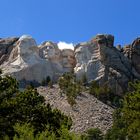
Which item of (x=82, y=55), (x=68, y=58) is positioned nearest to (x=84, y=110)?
(x=82, y=55)

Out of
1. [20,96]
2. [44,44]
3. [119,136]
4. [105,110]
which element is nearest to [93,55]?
[44,44]

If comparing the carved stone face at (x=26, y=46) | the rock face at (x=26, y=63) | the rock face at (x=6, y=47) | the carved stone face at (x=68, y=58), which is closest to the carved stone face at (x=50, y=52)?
the carved stone face at (x=68, y=58)

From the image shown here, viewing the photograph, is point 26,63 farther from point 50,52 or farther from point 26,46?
point 50,52

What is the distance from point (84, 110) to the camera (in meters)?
83.9

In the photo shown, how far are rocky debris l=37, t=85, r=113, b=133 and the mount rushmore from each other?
8712 millimetres

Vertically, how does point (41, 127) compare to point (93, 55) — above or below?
below

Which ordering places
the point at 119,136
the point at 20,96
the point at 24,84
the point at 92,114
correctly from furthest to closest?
the point at 24,84, the point at 92,114, the point at 119,136, the point at 20,96

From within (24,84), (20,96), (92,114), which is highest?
(24,84)

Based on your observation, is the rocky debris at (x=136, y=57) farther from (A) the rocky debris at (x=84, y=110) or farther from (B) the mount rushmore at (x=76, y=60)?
(A) the rocky debris at (x=84, y=110)

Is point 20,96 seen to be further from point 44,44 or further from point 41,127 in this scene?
point 44,44

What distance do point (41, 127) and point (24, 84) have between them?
201ft

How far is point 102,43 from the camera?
4151 inches

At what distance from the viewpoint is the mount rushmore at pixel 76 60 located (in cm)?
10075

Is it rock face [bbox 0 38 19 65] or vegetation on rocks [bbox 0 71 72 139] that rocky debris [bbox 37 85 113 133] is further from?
vegetation on rocks [bbox 0 71 72 139]
